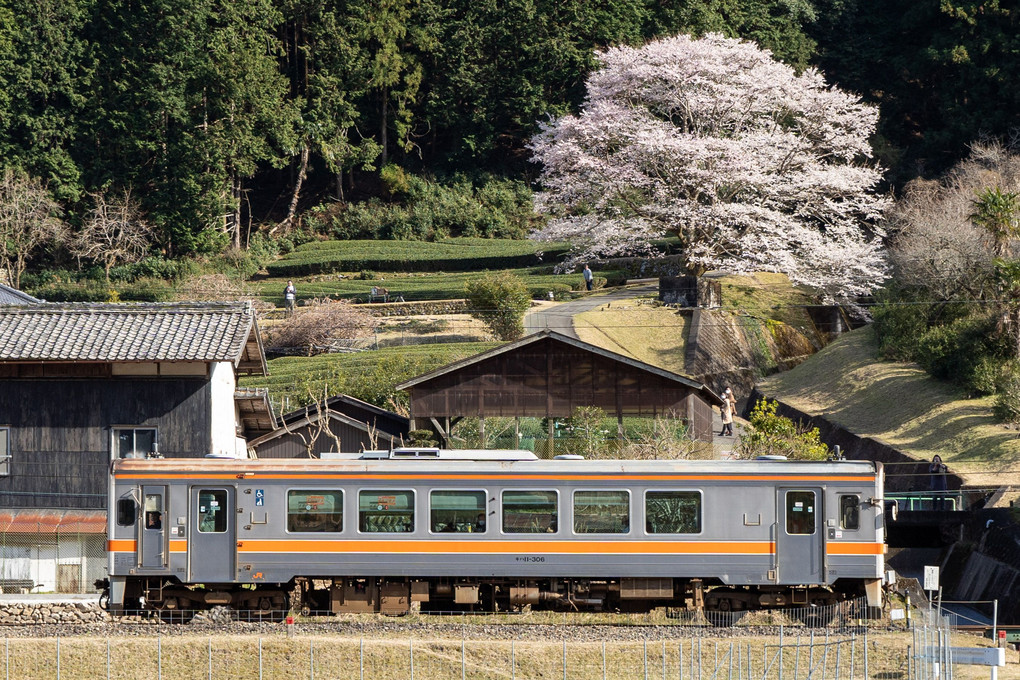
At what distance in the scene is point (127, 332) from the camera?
26250mm

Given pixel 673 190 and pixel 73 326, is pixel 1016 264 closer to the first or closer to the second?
pixel 673 190

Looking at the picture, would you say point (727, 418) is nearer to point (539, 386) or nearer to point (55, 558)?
point (539, 386)

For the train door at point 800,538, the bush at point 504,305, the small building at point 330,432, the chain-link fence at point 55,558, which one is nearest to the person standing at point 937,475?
the train door at point 800,538

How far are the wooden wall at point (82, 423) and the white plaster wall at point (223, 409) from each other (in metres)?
0.26

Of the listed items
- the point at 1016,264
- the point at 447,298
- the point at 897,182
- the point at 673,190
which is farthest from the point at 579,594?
the point at 897,182

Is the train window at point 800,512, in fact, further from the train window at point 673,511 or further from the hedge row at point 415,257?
the hedge row at point 415,257

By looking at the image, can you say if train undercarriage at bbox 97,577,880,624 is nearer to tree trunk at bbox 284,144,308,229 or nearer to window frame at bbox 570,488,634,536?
window frame at bbox 570,488,634,536

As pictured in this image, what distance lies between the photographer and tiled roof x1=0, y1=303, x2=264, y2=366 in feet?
83.6

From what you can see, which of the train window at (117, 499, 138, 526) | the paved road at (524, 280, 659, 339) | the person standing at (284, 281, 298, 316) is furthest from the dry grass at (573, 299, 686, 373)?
the train window at (117, 499, 138, 526)

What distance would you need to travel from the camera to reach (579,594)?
65.3 feet

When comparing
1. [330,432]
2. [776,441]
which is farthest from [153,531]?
[776,441]

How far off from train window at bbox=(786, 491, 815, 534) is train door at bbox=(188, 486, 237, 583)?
8168 mm

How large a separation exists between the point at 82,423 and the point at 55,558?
3.16 meters

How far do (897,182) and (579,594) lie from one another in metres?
39.3
